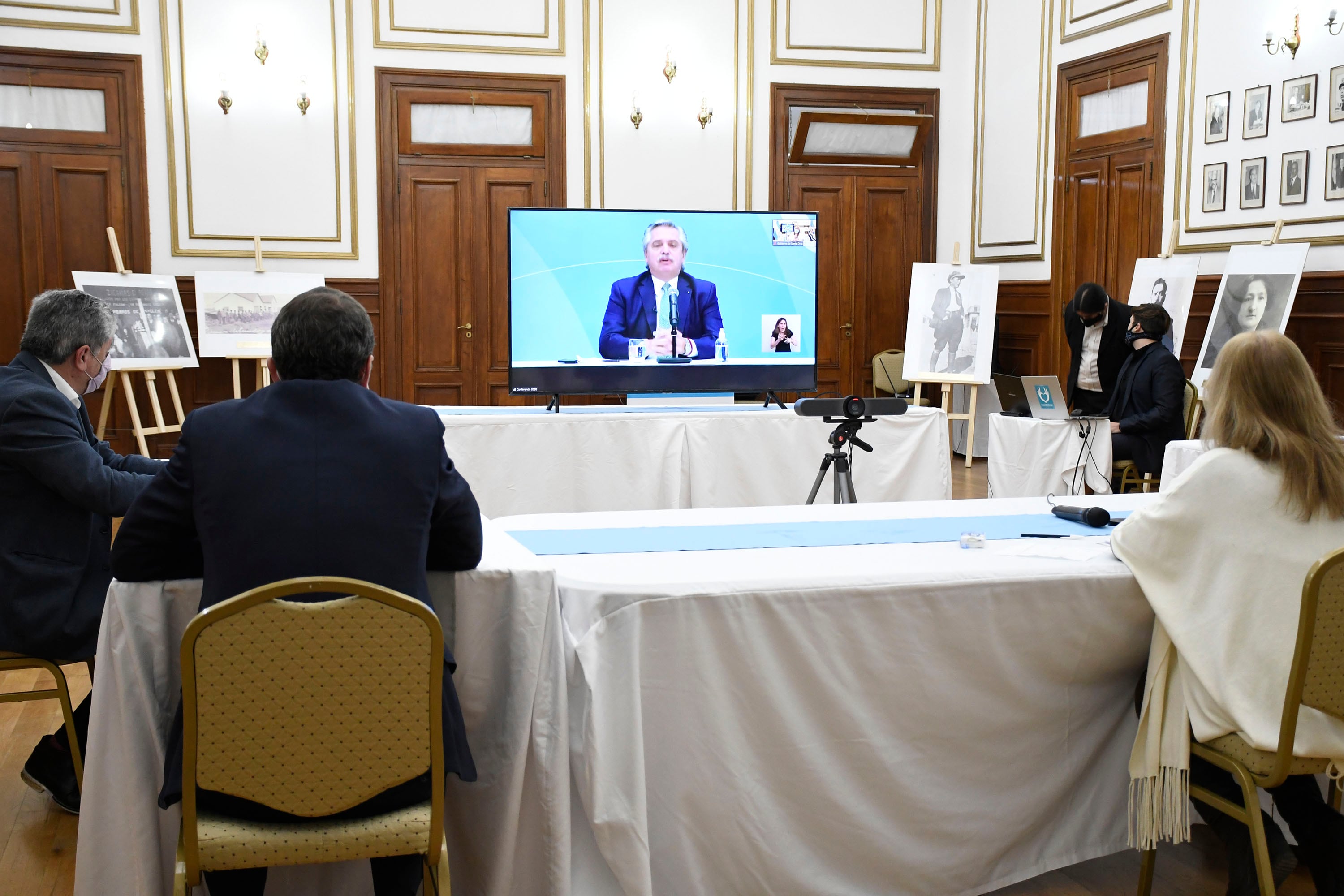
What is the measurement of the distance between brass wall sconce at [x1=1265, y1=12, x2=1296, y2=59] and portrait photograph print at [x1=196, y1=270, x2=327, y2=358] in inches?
232

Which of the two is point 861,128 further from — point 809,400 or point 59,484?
point 59,484

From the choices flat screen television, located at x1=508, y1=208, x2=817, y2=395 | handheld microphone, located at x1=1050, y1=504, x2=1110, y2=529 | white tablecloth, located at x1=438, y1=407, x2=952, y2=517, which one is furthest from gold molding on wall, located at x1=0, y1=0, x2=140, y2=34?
handheld microphone, located at x1=1050, y1=504, x2=1110, y2=529

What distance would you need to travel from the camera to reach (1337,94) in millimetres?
5535

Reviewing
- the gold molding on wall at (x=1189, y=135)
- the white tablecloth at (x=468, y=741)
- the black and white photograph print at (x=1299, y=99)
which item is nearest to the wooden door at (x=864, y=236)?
the gold molding on wall at (x=1189, y=135)

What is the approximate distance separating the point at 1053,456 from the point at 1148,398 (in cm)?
52

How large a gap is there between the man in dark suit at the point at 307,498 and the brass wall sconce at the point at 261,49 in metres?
6.43

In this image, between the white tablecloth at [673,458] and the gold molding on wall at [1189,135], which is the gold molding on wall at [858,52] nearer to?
the gold molding on wall at [1189,135]

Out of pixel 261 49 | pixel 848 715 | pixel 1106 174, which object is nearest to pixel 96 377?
pixel 848 715

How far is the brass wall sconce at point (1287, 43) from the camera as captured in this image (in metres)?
5.64

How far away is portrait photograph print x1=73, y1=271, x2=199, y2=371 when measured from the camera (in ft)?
22.6

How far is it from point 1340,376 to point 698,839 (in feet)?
16.0

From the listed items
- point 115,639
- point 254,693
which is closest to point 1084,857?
point 254,693

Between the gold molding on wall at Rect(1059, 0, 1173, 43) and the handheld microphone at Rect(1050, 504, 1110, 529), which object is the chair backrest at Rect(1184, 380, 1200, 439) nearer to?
the gold molding on wall at Rect(1059, 0, 1173, 43)

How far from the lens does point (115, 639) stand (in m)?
1.89
